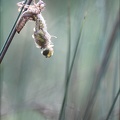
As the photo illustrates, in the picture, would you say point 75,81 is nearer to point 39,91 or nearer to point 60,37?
point 39,91

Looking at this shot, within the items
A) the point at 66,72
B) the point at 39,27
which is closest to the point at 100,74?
the point at 66,72

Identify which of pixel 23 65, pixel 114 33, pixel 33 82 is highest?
pixel 114 33

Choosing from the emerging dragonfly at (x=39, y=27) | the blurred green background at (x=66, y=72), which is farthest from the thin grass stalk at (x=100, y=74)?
the emerging dragonfly at (x=39, y=27)

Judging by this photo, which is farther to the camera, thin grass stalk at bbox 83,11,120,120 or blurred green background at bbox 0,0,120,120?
blurred green background at bbox 0,0,120,120

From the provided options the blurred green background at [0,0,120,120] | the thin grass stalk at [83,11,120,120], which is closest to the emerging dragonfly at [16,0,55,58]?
the blurred green background at [0,0,120,120]

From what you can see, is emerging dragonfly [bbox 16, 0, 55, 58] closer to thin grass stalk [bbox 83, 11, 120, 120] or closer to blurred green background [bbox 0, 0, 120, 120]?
blurred green background [bbox 0, 0, 120, 120]

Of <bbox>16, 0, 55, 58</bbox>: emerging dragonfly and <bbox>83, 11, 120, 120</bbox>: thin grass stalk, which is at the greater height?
<bbox>16, 0, 55, 58</bbox>: emerging dragonfly

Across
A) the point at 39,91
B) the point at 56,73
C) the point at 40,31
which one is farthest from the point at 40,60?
the point at 40,31

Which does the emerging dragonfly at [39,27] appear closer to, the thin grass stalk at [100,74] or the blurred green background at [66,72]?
the blurred green background at [66,72]

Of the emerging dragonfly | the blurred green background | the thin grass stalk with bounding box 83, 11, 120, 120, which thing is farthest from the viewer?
the blurred green background
